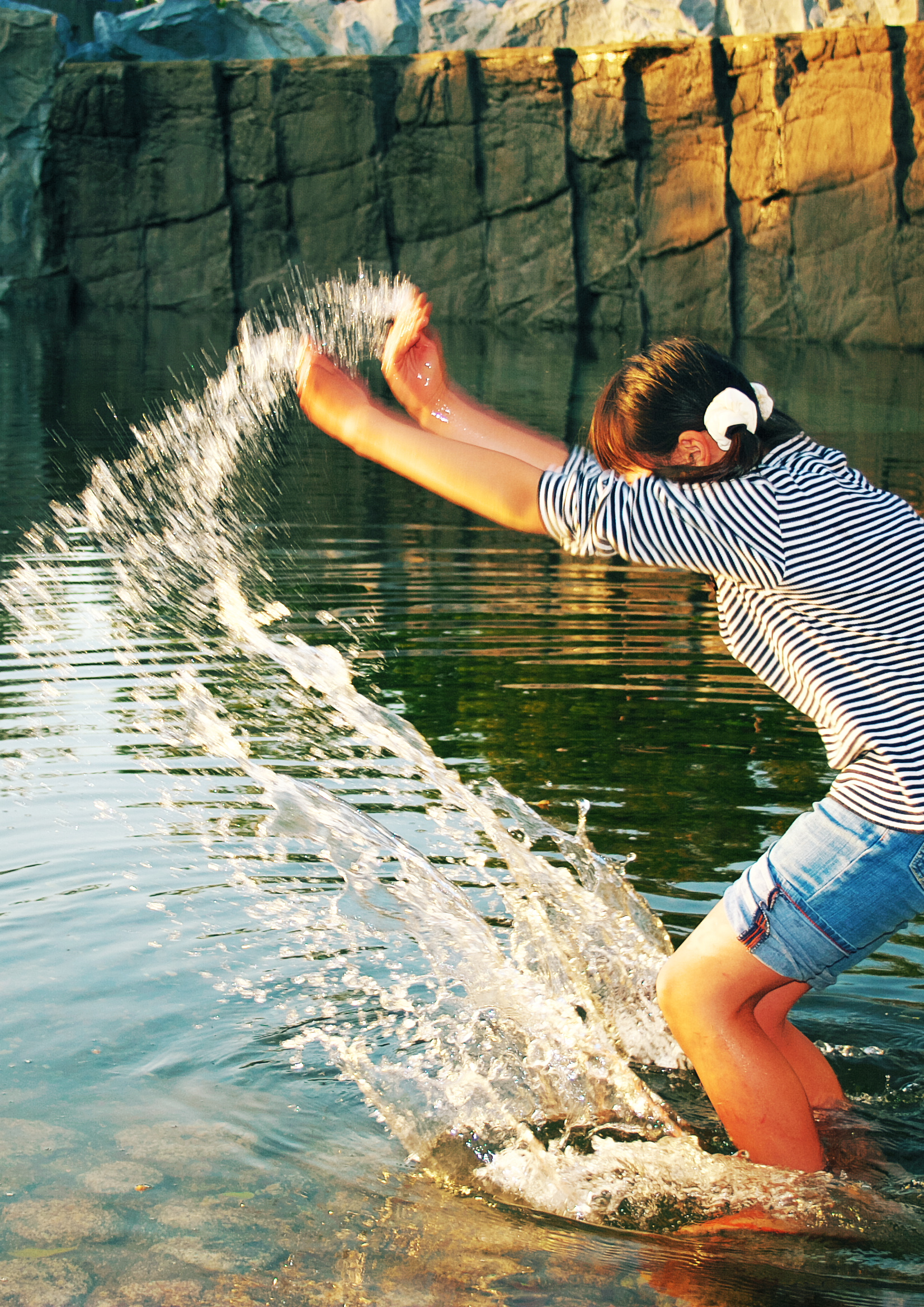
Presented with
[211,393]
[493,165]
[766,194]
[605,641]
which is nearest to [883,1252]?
[605,641]

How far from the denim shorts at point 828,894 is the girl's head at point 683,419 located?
533 mm

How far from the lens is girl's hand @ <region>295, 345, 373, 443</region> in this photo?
2168mm

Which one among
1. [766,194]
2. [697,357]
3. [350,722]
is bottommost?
[350,722]

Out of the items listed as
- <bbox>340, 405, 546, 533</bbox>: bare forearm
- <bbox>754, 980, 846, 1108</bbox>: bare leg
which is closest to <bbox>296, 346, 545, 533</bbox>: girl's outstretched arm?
<bbox>340, 405, 546, 533</bbox>: bare forearm

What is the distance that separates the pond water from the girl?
0.40m

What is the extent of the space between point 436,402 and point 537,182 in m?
20.8

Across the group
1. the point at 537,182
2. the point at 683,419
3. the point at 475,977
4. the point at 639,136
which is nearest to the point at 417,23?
the point at 537,182

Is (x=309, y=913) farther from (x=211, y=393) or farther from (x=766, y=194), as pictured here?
(x=766, y=194)

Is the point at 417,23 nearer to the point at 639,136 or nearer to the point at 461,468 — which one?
the point at 639,136

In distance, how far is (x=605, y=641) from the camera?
236 inches

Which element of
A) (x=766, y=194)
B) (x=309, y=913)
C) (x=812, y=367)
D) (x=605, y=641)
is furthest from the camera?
(x=766, y=194)

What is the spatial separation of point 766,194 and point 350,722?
17.7 meters

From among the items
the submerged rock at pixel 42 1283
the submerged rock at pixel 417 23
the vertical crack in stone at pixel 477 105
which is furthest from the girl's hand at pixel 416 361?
the submerged rock at pixel 417 23

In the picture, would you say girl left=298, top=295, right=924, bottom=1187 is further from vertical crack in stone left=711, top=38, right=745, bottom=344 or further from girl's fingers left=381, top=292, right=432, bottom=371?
vertical crack in stone left=711, top=38, right=745, bottom=344
